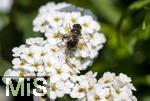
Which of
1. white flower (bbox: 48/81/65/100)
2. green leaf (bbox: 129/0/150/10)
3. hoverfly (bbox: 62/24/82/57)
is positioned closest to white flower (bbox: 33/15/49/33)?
hoverfly (bbox: 62/24/82/57)

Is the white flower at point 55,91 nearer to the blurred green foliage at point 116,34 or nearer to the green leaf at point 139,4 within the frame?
the blurred green foliage at point 116,34

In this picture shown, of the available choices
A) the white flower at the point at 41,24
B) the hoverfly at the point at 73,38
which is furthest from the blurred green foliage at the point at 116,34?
the hoverfly at the point at 73,38

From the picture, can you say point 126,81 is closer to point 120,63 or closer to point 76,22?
point 76,22

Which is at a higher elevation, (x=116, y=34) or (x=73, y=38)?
(x=116, y=34)

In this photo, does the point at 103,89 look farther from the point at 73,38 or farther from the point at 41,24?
the point at 41,24

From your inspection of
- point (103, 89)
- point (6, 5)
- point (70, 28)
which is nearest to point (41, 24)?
point (70, 28)

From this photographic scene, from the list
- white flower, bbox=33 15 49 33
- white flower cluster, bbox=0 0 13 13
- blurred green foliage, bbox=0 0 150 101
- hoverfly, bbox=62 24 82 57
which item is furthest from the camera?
white flower cluster, bbox=0 0 13 13

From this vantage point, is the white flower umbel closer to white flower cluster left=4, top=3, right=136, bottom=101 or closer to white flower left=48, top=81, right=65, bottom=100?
white flower cluster left=4, top=3, right=136, bottom=101
